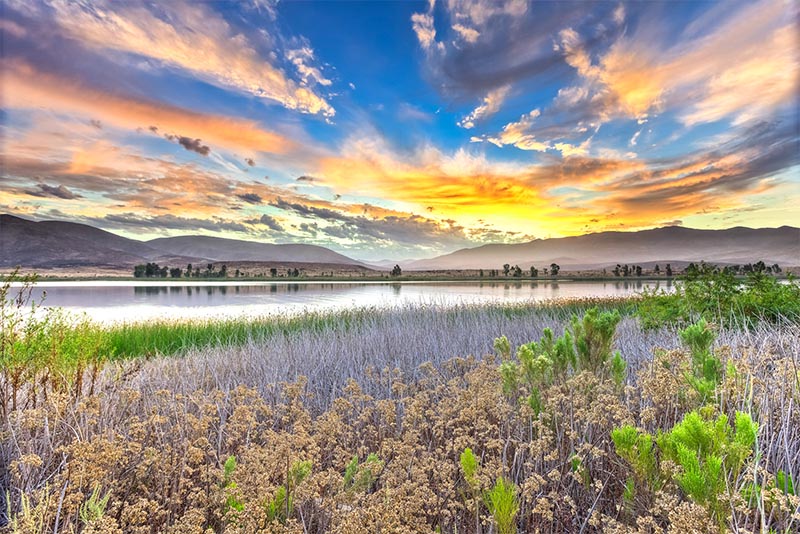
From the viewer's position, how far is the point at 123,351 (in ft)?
37.8

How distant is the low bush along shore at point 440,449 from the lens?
205cm

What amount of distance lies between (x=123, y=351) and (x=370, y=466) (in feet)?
38.7

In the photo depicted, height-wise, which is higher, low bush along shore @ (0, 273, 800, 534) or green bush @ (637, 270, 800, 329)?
green bush @ (637, 270, 800, 329)

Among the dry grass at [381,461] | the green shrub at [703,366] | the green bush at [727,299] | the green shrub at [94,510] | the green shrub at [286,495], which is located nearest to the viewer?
the green shrub at [94,510]

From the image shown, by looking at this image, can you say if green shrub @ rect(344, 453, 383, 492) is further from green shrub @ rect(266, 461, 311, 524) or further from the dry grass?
green shrub @ rect(266, 461, 311, 524)

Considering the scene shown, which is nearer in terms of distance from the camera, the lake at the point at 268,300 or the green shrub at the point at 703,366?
the green shrub at the point at 703,366

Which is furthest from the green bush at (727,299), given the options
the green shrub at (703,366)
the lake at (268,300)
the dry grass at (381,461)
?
the green shrub at (703,366)

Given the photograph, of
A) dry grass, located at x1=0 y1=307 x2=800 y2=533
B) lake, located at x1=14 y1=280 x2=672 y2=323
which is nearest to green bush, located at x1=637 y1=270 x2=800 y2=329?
lake, located at x1=14 y1=280 x2=672 y2=323

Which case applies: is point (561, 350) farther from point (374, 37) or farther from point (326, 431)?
point (374, 37)

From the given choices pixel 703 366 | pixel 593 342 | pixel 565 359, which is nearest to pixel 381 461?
pixel 565 359

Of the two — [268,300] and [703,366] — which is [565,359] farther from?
Result: [268,300]

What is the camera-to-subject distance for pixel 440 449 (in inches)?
113

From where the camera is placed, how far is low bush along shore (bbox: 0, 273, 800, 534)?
6.72 feet

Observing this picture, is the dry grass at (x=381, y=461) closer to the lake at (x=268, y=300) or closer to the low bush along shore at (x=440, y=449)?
the low bush along shore at (x=440, y=449)
